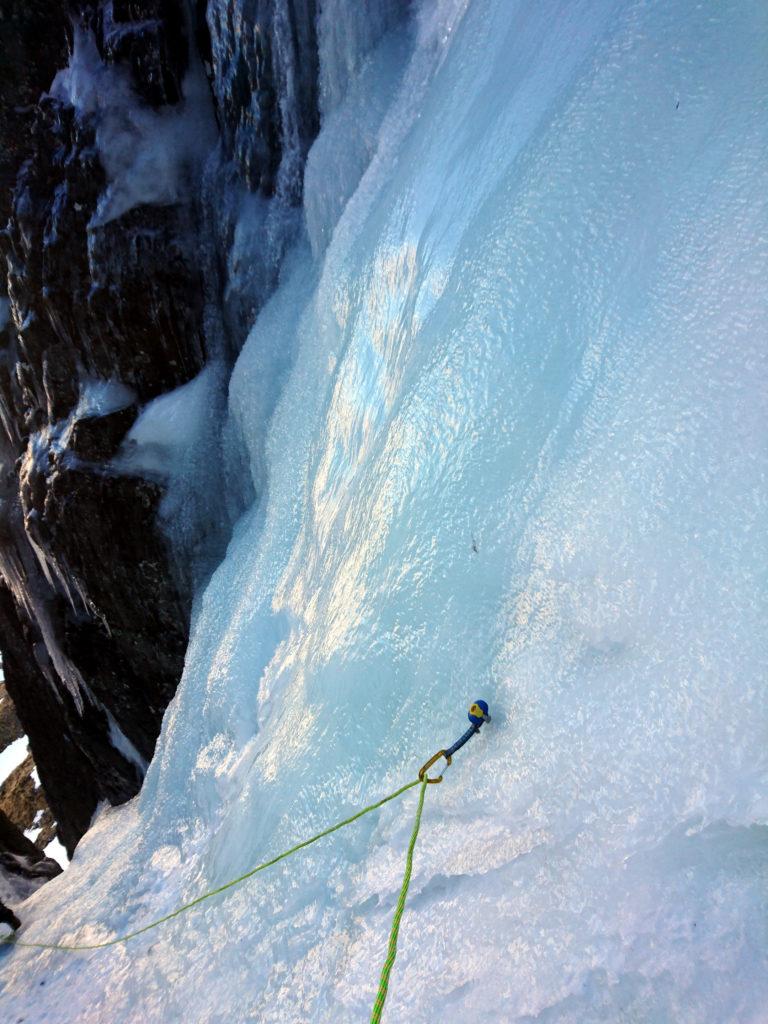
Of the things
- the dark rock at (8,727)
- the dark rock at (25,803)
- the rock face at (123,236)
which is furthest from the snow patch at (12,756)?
the rock face at (123,236)

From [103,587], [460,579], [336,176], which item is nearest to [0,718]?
[103,587]

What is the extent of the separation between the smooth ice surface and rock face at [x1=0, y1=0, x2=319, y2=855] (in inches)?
61.1

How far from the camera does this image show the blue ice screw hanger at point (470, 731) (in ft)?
4.13

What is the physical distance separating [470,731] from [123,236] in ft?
11.3

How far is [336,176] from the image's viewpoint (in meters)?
2.97

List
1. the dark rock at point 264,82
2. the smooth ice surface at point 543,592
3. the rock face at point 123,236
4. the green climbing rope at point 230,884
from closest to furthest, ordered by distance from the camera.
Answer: the smooth ice surface at point 543,592 < the green climbing rope at point 230,884 < the dark rock at point 264,82 < the rock face at point 123,236

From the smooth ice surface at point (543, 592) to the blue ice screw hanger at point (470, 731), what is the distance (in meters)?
0.03

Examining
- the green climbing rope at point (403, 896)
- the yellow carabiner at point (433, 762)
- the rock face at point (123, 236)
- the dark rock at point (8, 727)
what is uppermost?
the rock face at point (123, 236)

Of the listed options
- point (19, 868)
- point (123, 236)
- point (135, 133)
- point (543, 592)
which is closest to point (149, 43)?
point (135, 133)

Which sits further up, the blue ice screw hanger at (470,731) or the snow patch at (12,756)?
the blue ice screw hanger at (470,731)

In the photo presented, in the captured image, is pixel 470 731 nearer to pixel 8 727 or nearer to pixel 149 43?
pixel 149 43

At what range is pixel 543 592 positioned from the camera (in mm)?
1284

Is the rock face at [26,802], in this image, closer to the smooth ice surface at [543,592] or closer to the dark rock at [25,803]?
the dark rock at [25,803]

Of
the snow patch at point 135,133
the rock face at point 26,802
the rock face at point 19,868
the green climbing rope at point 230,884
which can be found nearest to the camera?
the green climbing rope at point 230,884
